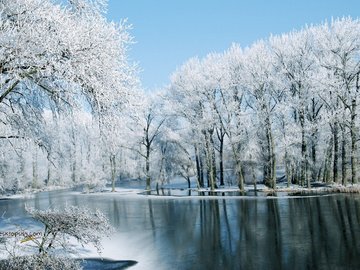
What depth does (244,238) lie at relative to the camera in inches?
581

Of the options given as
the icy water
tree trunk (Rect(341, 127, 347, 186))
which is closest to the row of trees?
tree trunk (Rect(341, 127, 347, 186))

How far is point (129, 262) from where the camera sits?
12.0 meters

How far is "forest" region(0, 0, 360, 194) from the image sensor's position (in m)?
10.0

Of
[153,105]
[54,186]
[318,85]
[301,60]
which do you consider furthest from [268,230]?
[54,186]

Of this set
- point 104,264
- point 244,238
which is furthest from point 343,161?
point 104,264

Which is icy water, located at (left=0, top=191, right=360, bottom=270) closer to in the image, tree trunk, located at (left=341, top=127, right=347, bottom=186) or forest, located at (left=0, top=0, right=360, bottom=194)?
forest, located at (left=0, top=0, right=360, bottom=194)

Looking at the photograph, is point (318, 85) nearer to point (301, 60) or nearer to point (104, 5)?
point (301, 60)

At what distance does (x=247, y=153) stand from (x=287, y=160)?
166 inches

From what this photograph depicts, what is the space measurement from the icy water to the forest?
3783 millimetres

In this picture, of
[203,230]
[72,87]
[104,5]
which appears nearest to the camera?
[72,87]

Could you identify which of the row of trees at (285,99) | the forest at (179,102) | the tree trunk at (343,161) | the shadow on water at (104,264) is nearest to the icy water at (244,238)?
the shadow on water at (104,264)

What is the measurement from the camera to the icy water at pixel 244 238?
1127 centimetres

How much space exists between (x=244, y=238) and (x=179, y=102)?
3250cm

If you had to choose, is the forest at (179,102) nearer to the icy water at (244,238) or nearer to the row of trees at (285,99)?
the row of trees at (285,99)
